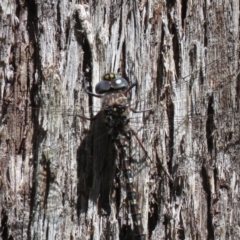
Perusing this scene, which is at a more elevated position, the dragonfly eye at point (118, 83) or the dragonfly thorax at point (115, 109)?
the dragonfly eye at point (118, 83)

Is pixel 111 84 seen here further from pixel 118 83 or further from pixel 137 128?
pixel 137 128

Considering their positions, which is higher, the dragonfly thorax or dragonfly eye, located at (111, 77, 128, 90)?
dragonfly eye, located at (111, 77, 128, 90)

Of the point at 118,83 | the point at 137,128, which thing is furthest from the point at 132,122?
the point at 118,83

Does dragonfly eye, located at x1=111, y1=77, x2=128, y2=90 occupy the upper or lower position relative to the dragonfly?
upper

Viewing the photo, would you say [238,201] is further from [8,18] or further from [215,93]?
[8,18]

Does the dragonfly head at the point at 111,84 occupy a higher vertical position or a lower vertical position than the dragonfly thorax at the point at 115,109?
higher
